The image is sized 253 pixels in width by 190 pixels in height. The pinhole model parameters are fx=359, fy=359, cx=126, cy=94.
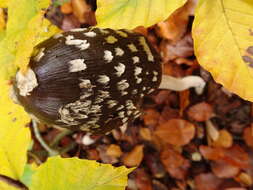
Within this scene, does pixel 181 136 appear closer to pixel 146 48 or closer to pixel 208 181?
pixel 208 181

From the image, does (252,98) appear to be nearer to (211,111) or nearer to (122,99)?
(122,99)

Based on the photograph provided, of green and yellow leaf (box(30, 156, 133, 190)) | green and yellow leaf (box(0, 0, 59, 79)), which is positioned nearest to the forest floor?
green and yellow leaf (box(0, 0, 59, 79))

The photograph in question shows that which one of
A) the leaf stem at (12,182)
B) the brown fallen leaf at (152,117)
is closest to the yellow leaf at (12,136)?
the leaf stem at (12,182)

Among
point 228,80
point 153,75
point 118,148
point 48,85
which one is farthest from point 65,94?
point 118,148

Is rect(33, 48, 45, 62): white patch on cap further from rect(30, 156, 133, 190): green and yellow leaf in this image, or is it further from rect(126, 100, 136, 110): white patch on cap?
rect(30, 156, 133, 190): green and yellow leaf

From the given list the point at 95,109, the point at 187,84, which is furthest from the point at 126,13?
the point at 187,84

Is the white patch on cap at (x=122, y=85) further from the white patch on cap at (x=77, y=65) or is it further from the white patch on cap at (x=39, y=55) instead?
the white patch on cap at (x=39, y=55)
